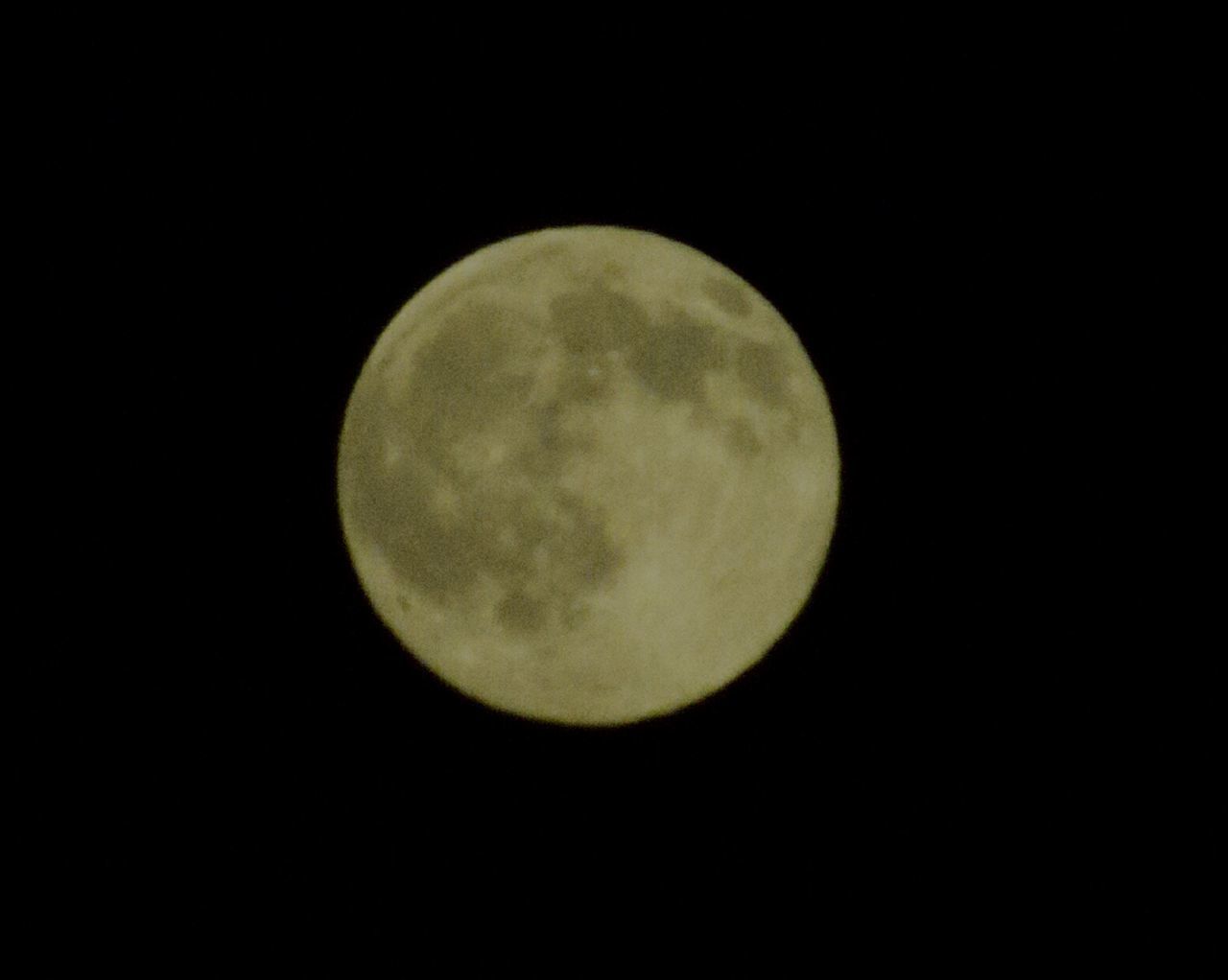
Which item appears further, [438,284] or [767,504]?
[438,284]

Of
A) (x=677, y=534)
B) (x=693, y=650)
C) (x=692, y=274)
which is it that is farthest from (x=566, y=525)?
(x=692, y=274)

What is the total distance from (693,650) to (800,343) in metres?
1.54

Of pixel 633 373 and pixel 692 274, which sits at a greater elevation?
pixel 692 274

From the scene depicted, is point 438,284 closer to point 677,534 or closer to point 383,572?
point 383,572

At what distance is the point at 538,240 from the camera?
14.2 feet

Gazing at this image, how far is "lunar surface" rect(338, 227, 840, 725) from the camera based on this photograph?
3.60 m

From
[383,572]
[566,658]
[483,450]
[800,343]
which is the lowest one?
[566,658]

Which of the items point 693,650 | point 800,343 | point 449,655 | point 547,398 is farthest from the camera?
point 800,343

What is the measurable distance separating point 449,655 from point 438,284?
1.67 m

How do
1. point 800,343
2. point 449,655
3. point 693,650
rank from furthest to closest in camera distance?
point 800,343, point 449,655, point 693,650

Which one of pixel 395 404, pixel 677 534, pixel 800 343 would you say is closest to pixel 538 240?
pixel 395 404

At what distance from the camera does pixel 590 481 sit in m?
3.58

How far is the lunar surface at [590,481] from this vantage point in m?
3.60

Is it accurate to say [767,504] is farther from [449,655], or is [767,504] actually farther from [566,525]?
[449,655]
